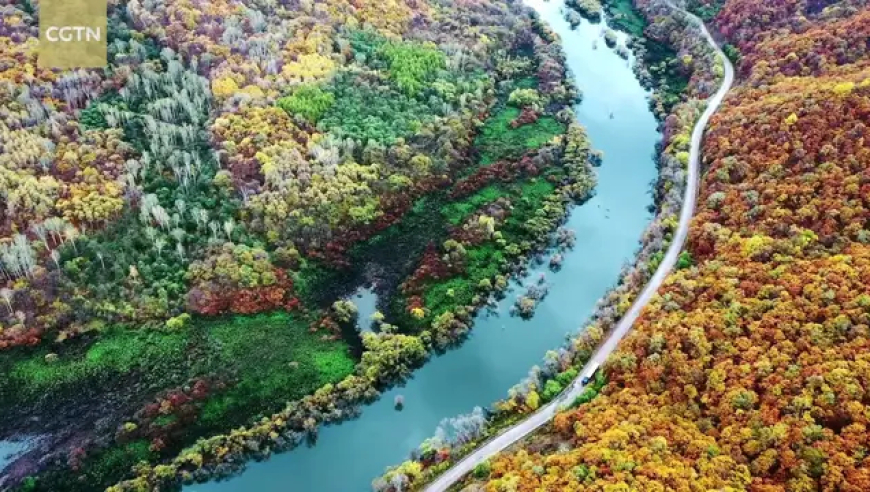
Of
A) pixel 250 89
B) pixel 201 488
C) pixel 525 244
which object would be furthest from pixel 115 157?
pixel 525 244

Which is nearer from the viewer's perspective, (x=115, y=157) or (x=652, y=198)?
(x=115, y=157)

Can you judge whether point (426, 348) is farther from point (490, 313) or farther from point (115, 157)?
point (115, 157)

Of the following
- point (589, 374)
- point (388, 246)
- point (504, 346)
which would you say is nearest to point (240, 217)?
point (388, 246)

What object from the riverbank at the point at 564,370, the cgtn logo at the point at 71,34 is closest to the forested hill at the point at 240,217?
the cgtn logo at the point at 71,34

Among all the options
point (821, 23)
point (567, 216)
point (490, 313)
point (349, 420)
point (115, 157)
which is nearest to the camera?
point (349, 420)

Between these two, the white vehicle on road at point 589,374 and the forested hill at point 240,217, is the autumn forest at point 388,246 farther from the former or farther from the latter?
the white vehicle on road at point 589,374

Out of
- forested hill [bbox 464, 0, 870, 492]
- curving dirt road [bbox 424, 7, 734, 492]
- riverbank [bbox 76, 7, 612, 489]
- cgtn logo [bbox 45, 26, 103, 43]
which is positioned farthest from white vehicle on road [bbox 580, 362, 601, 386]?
cgtn logo [bbox 45, 26, 103, 43]
